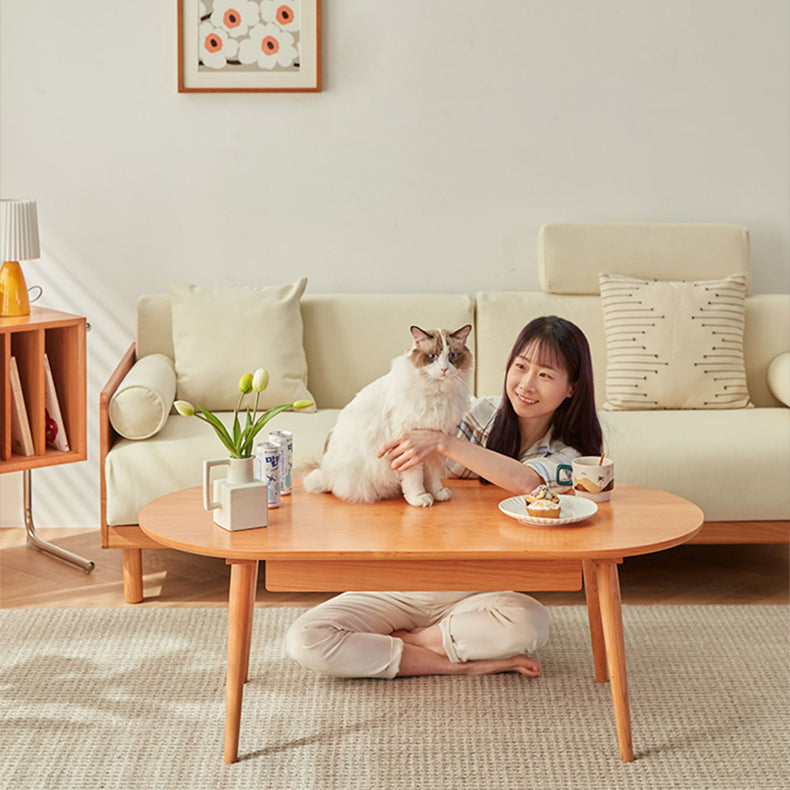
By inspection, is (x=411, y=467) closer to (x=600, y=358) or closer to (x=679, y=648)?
(x=679, y=648)

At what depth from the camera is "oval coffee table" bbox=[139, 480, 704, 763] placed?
74.7 inches

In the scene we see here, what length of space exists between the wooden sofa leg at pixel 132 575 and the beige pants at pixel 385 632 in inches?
31.0

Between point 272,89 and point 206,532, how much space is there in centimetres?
209

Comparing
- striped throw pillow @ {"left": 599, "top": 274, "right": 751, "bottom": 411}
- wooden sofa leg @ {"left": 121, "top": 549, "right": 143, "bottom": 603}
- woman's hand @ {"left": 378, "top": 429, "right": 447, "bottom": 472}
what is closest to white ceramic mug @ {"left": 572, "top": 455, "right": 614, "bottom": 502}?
woman's hand @ {"left": 378, "top": 429, "right": 447, "bottom": 472}

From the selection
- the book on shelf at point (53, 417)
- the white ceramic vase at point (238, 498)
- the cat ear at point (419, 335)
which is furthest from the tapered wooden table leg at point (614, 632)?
the book on shelf at point (53, 417)

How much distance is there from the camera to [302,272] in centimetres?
375

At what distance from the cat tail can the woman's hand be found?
0.61 ft

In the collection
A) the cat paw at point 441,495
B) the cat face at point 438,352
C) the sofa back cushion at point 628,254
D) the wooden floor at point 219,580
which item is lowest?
the wooden floor at point 219,580

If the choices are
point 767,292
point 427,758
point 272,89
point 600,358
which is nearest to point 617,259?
point 600,358

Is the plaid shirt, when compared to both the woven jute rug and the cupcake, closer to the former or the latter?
the cupcake

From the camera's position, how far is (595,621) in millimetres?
2381

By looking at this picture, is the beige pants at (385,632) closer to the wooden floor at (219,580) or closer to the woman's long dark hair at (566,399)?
the woman's long dark hair at (566,399)

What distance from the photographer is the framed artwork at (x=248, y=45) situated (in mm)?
3562

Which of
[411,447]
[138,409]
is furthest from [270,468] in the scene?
[138,409]
